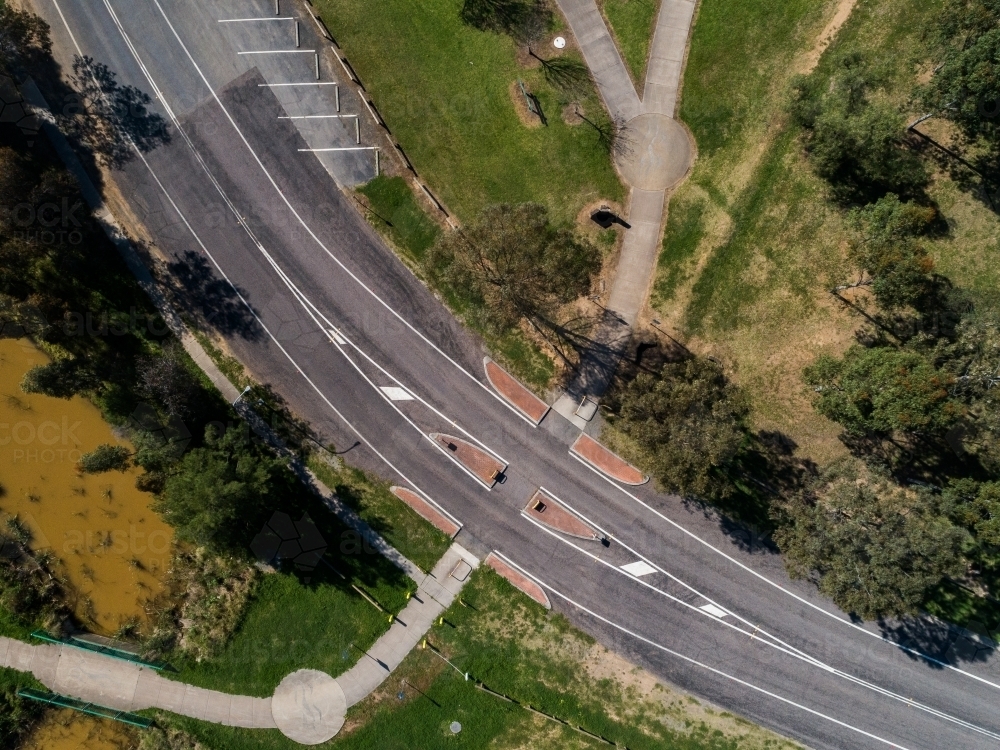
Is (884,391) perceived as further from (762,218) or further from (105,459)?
(105,459)

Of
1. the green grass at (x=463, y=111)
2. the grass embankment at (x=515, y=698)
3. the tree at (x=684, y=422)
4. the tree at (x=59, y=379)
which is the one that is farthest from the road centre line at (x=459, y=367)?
the tree at (x=59, y=379)

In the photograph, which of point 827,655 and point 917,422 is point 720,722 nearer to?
point 827,655

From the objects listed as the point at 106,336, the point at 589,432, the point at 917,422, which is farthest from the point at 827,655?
the point at 106,336

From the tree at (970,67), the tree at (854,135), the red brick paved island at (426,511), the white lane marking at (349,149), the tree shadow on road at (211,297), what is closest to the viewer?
the tree at (970,67)

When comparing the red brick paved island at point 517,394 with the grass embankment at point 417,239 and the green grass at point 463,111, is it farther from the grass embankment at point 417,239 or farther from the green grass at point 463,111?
the green grass at point 463,111

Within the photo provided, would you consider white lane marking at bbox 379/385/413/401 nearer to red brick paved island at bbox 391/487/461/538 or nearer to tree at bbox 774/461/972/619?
red brick paved island at bbox 391/487/461/538

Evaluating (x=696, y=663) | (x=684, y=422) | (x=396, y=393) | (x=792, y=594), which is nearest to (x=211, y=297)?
(x=396, y=393)

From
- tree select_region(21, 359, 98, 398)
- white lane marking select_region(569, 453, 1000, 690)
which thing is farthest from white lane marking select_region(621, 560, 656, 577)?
tree select_region(21, 359, 98, 398)
